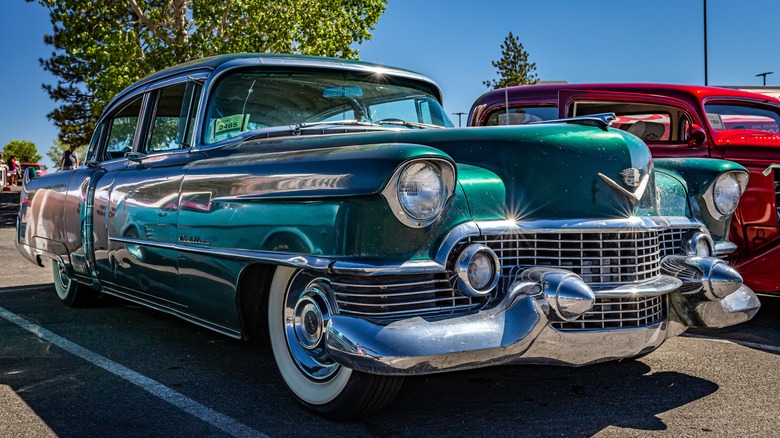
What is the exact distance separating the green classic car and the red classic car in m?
1.41

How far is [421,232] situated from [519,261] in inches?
16.4

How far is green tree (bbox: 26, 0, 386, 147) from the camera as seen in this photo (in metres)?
18.5

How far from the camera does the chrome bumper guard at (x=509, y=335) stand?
2486 millimetres

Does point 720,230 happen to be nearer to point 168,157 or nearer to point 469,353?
point 469,353

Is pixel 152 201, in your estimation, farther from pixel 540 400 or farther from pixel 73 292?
pixel 540 400

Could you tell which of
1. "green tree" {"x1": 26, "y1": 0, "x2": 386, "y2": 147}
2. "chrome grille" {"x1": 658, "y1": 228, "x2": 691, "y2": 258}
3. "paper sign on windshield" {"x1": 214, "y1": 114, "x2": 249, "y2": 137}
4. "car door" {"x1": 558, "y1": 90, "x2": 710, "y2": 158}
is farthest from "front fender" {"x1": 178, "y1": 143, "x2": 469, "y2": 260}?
"green tree" {"x1": 26, "y1": 0, "x2": 386, "y2": 147}

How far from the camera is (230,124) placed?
385cm

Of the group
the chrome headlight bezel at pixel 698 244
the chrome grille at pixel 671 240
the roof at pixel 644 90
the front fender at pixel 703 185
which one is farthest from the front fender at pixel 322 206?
the roof at pixel 644 90

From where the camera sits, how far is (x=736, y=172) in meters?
3.86

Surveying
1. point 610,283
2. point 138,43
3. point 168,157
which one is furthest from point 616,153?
Answer: point 138,43

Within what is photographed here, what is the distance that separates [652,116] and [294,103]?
3552 millimetres

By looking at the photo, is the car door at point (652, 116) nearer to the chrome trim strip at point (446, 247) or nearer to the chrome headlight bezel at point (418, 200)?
the chrome trim strip at point (446, 247)

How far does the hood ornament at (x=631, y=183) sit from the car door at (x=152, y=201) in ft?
6.56

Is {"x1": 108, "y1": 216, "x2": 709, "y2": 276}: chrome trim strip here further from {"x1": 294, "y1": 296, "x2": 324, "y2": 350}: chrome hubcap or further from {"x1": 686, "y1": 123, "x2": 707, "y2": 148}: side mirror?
{"x1": 686, "y1": 123, "x2": 707, "y2": 148}: side mirror
